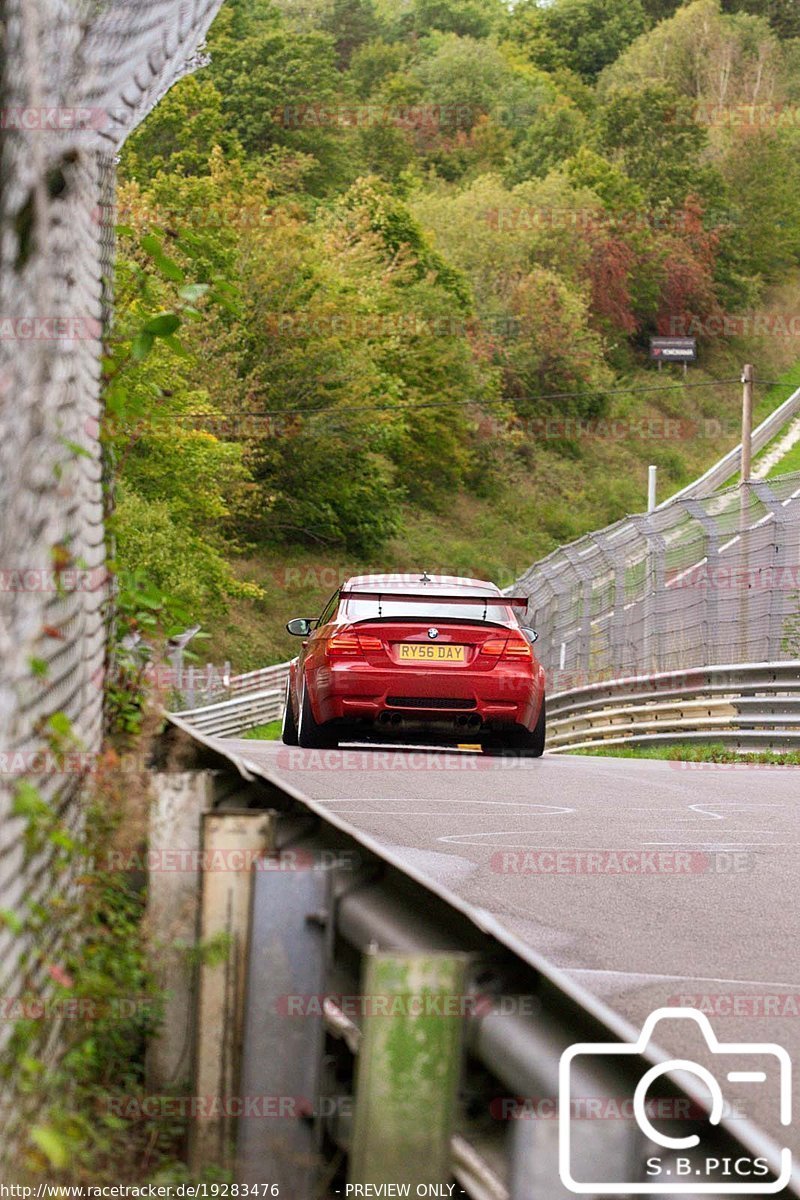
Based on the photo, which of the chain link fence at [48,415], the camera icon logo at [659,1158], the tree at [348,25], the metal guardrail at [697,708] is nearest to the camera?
the camera icon logo at [659,1158]

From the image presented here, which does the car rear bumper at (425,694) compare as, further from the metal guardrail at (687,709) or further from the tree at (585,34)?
the tree at (585,34)

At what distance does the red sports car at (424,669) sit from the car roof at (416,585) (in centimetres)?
4

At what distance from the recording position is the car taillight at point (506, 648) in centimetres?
1522

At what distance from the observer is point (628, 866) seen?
30.9 feet

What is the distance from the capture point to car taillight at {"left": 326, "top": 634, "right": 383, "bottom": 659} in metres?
15.2

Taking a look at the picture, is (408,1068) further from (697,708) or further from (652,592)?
(652,592)

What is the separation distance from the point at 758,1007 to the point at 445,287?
272 feet

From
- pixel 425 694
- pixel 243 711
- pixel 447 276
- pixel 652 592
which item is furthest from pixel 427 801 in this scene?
pixel 447 276

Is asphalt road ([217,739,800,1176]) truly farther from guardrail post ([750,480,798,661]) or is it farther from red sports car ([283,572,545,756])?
guardrail post ([750,480,798,661])

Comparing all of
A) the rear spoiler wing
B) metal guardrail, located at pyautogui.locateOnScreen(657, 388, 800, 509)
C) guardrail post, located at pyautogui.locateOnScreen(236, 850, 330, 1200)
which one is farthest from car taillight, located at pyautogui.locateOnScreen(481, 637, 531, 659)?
metal guardrail, located at pyautogui.locateOnScreen(657, 388, 800, 509)

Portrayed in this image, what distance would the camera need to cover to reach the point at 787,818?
12141mm

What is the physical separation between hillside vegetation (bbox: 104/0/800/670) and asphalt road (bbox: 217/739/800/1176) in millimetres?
3395

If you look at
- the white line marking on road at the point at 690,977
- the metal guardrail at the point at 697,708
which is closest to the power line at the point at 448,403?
the metal guardrail at the point at 697,708

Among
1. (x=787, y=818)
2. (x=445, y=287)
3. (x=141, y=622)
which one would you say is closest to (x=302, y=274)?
(x=445, y=287)
